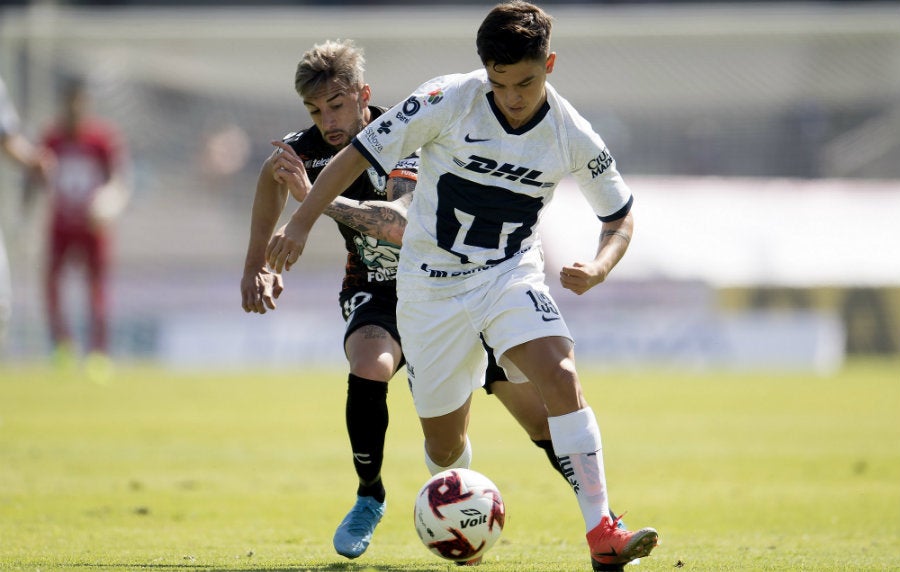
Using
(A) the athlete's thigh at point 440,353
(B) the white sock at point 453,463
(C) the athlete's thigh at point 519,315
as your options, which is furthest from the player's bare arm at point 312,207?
(B) the white sock at point 453,463

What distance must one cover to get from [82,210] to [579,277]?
13.6 meters

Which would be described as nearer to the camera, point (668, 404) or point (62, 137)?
point (668, 404)

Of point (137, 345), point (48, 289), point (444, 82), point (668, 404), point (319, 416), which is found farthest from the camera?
point (137, 345)

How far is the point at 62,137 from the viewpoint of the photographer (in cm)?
1703

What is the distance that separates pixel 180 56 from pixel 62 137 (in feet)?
18.2

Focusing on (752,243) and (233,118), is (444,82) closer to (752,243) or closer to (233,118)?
(752,243)

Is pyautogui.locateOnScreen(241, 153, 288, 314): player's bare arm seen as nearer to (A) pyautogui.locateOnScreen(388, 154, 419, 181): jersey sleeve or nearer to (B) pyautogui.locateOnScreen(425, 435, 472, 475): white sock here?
(A) pyautogui.locateOnScreen(388, 154, 419, 181): jersey sleeve

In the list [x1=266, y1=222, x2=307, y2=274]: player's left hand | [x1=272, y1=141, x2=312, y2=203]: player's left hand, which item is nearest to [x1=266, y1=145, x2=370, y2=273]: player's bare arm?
[x1=266, y1=222, x2=307, y2=274]: player's left hand

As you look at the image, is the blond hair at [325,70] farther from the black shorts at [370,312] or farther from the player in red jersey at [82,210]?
the player in red jersey at [82,210]

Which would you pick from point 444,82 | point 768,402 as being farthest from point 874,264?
→ point 444,82

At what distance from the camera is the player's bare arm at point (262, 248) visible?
224 inches

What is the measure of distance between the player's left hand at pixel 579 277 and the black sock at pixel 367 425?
4.56ft

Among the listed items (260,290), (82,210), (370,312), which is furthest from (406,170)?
(82,210)

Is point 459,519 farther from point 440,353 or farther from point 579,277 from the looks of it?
point 579,277
